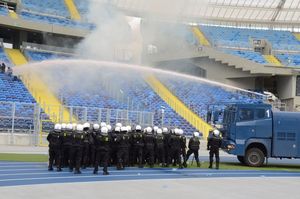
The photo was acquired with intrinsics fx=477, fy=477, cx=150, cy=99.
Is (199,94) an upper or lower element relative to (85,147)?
upper

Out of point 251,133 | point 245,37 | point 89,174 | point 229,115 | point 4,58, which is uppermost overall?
point 245,37

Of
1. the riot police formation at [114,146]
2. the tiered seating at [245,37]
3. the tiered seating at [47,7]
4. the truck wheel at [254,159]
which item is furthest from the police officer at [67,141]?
the tiered seating at [245,37]

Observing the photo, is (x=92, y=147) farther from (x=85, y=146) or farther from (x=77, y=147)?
(x=77, y=147)

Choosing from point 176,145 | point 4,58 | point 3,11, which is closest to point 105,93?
point 4,58

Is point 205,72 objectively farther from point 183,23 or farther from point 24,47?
point 24,47

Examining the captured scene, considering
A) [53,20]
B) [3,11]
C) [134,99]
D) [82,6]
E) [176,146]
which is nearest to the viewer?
[176,146]

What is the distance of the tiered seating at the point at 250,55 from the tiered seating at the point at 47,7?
16231 mm

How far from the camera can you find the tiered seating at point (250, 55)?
148 ft

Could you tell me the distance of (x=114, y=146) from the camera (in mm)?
16484

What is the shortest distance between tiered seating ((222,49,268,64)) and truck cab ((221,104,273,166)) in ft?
83.8

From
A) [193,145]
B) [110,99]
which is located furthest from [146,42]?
[193,145]

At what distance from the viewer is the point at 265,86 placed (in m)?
47.1

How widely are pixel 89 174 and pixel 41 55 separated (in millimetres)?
27354

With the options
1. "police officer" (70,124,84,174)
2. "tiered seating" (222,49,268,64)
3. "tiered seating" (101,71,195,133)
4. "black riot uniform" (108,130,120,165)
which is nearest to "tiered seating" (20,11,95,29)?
"tiered seating" (101,71,195,133)
